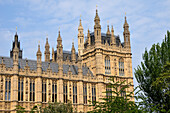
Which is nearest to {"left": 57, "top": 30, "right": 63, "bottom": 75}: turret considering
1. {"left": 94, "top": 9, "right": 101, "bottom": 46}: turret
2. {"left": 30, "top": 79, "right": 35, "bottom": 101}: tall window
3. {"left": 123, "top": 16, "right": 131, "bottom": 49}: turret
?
{"left": 30, "top": 79, "right": 35, "bottom": 101}: tall window

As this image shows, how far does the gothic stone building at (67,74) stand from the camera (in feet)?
165

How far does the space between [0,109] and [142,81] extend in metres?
23.7

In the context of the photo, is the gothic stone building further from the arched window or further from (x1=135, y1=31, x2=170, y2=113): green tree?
(x1=135, y1=31, x2=170, y2=113): green tree

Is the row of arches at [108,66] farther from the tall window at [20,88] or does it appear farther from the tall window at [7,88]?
the tall window at [7,88]

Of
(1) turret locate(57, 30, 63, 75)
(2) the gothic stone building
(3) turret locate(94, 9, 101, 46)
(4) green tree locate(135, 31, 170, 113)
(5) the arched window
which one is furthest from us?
(5) the arched window

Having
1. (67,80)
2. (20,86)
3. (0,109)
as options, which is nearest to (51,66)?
(67,80)

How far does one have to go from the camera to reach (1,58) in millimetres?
52938

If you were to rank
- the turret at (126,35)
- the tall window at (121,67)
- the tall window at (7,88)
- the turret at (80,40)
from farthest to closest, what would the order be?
the turret at (80,40) → the turret at (126,35) → the tall window at (121,67) → the tall window at (7,88)

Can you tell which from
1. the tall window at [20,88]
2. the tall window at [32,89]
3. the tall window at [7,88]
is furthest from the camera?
the tall window at [32,89]

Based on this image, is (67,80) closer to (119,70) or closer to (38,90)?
(38,90)

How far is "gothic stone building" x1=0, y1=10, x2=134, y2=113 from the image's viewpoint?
50.2m

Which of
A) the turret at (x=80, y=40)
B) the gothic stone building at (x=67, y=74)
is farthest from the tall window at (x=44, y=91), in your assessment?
the turret at (x=80, y=40)

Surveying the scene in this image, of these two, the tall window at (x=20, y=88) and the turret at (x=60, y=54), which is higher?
the turret at (x=60, y=54)

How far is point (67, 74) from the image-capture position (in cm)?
5666
